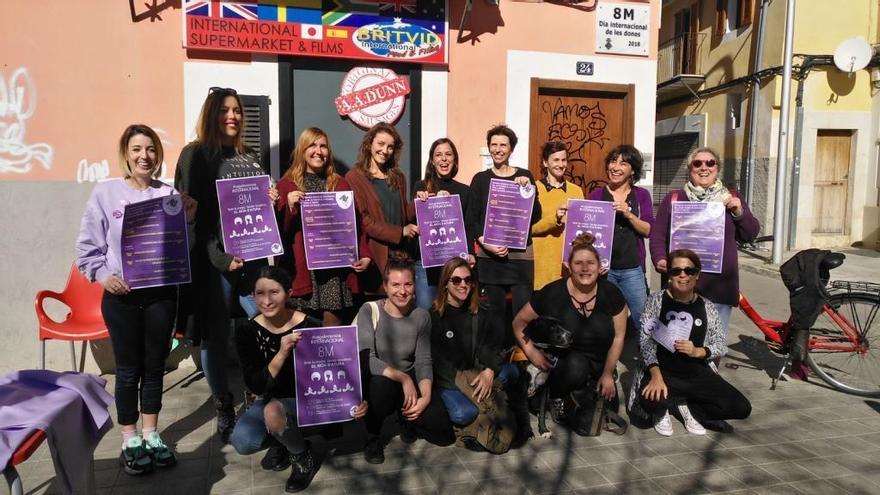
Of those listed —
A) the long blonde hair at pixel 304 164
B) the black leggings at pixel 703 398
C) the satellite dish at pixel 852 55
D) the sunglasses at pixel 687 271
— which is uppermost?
the satellite dish at pixel 852 55

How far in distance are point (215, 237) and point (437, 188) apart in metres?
1.57

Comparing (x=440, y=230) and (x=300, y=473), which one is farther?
(x=440, y=230)

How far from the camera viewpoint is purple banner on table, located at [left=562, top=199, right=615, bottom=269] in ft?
14.3

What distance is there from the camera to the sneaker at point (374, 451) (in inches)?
136

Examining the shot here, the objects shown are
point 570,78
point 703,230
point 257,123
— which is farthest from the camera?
point 570,78

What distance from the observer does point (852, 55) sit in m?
13.1

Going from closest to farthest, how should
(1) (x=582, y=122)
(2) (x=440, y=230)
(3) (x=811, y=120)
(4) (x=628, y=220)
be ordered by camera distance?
1. (2) (x=440, y=230)
2. (4) (x=628, y=220)
3. (1) (x=582, y=122)
4. (3) (x=811, y=120)

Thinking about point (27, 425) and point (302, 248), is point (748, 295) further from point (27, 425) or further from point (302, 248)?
point (27, 425)

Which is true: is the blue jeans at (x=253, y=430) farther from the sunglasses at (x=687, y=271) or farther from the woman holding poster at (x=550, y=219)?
the sunglasses at (x=687, y=271)

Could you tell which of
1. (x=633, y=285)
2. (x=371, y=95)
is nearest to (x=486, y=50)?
(x=371, y=95)

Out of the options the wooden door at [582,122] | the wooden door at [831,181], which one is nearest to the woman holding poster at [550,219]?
the wooden door at [582,122]

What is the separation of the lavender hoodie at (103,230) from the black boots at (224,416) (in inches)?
43.3

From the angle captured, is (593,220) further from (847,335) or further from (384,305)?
(847,335)

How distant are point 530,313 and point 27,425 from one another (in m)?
2.78
